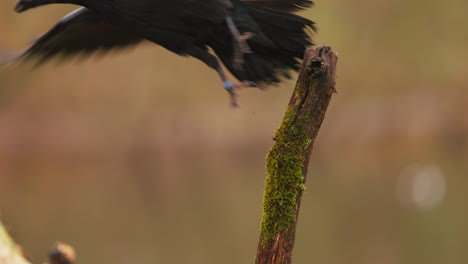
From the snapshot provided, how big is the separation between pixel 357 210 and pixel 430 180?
319 cm

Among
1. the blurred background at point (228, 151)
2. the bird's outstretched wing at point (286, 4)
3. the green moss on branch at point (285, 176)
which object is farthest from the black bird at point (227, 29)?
the blurred background at point (228, 151)

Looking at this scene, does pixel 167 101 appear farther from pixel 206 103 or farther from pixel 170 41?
pixel 170 41

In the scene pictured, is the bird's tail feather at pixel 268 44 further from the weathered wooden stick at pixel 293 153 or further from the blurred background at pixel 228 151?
the blurred background at pixel 228 151

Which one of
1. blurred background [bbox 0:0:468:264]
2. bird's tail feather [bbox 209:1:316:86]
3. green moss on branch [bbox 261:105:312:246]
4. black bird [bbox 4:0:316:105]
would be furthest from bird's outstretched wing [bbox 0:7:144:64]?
blurred background [bbox 0:0:468:264]

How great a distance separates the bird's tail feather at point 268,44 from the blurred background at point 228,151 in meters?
5.04

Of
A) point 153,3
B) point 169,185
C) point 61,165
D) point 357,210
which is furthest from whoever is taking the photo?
point 61,165

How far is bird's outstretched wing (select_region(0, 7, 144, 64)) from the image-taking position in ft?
14.4

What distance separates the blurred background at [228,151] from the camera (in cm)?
1001

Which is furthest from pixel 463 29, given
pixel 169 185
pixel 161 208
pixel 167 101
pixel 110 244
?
pixel 110 244

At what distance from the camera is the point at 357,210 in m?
11.4

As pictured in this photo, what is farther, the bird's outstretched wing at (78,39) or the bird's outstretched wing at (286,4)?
the bird's outstretched wing at (78,39)

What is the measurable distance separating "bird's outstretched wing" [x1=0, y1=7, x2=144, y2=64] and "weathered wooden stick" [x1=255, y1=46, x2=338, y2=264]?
159 centimetres

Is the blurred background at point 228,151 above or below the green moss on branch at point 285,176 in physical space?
below

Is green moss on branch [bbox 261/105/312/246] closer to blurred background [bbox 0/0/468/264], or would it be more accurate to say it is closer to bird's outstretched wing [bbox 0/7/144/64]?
bird's outstretched wing [bbox 0/7/144/64]
